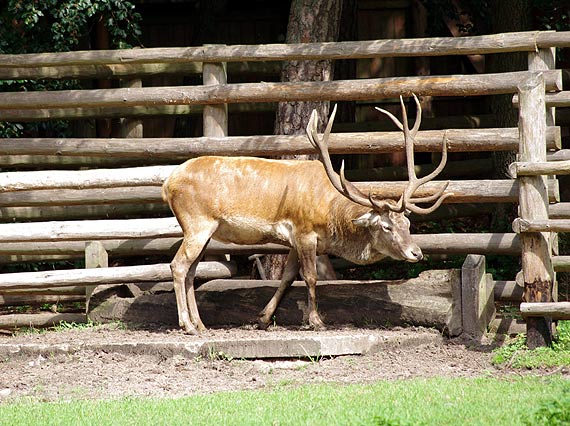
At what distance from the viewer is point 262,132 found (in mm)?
16594

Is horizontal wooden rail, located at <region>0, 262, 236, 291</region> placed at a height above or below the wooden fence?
below

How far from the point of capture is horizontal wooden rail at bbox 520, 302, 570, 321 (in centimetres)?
868

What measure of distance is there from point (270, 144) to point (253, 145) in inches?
6.7

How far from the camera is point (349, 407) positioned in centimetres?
690

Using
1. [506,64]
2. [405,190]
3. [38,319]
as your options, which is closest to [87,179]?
[38,319]

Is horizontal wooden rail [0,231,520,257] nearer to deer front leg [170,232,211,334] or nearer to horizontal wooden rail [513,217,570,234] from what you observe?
deer front leg [170,232,211,334]

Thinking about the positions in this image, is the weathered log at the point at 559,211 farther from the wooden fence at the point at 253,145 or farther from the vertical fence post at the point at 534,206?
the vertical fence post at the point at 534,206

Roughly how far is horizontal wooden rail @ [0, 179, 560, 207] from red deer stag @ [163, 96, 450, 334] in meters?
0.45

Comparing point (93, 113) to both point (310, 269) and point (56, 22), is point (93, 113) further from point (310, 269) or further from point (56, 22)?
point (310, 269)

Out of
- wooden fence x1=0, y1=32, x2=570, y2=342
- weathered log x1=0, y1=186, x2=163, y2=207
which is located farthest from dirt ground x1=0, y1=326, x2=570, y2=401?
weathered log x1=0, y1=186, x2=163, y2=207

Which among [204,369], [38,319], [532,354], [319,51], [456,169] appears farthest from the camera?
[456,169]

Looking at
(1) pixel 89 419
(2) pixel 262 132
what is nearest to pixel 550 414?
(1) pixel 89 419

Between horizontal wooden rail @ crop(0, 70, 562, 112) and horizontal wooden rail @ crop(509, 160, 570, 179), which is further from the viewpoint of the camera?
horizontal wooden rail @ crop(0, 70, 562, 112)

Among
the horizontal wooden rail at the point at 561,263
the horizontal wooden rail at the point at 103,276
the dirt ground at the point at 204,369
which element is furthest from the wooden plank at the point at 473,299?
the horizontal wooden rail at the point at 103,276
